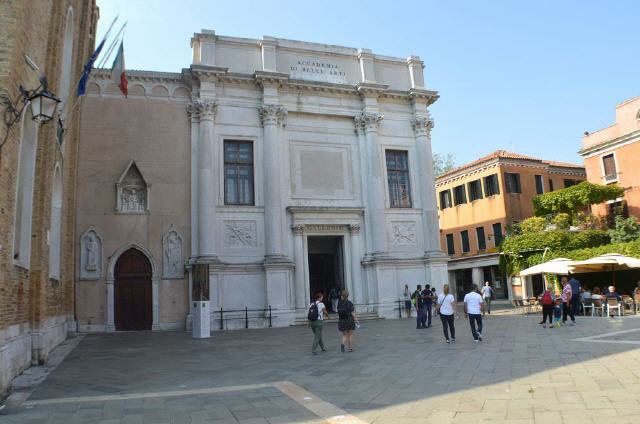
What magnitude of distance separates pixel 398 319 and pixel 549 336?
29.8 feet

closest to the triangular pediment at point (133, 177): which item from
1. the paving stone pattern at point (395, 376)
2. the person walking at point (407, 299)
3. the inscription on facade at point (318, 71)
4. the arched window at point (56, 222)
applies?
the arched window at point (56, 222)

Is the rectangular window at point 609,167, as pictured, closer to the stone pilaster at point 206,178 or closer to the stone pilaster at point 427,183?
the stone pilaster at point 427,183

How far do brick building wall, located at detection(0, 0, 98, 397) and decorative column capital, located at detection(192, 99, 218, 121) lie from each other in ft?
19.1

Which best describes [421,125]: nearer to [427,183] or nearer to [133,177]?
[427,183]

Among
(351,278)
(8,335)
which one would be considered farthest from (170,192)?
(8,335)

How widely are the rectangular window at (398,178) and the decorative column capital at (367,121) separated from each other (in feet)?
4.88

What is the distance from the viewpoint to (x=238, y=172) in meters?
22.3

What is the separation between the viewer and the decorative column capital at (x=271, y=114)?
2250 centimetres

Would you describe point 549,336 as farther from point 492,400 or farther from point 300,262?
point 300,262

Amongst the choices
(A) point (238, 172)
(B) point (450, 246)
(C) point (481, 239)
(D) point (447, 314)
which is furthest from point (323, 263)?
(B) point (450, 246)

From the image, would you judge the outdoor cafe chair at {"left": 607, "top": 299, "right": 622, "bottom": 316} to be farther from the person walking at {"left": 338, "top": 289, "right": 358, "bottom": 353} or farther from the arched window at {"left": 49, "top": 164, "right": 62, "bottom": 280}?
the arched window at {"left": 49, "top": 164, "right": 62, "bottom": 280}

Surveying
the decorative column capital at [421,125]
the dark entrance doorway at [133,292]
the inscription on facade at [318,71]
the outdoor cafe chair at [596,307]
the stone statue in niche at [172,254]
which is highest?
the inscription on facade at [318,71]

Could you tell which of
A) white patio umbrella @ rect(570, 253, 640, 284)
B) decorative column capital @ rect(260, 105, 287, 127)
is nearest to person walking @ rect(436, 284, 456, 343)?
white patio umbrella @ rect(570, 253, 640, 284)

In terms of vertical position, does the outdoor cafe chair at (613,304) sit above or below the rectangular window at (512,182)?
below
